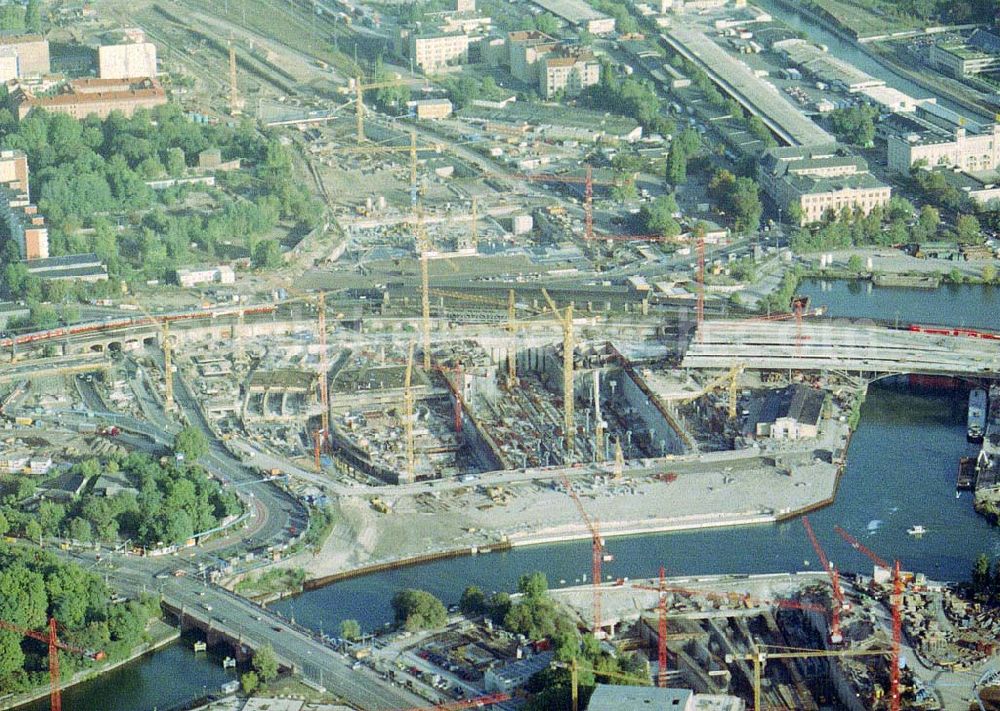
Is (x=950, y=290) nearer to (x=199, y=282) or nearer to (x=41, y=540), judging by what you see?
(x=199, y=282)

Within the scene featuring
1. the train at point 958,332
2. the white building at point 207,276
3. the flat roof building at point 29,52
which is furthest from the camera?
the flat roof building at point 29,52

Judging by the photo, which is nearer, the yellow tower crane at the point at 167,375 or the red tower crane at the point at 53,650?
the red tower crane at the point at 53,650

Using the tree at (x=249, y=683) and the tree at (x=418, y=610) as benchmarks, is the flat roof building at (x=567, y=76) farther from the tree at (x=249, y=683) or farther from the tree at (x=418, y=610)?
the tree at (x=249, y=683)

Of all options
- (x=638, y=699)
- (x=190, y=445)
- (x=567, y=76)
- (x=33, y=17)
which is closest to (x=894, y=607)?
(x=638, y=699)

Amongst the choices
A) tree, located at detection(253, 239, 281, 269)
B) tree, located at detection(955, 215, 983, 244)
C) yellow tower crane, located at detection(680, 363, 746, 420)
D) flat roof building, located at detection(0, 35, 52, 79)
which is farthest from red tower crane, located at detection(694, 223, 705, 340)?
flat roof building, located at detection(0, 35, 52, 79)

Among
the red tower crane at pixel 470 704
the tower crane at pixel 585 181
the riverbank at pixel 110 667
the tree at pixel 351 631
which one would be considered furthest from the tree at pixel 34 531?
the tower crane at pixel 585 181

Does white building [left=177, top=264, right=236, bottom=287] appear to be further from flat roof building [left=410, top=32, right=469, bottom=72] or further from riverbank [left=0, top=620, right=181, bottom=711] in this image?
flat roof building [left=410, top=32, right=469, bottom=72]

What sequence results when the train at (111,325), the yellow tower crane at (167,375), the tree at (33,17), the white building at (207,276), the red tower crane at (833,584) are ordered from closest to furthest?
the red tower crane at (833,584) < the yellow tower crane at (167,375) < the train at (111,325) < the white building at (207,276) < the tree at (33,17)
